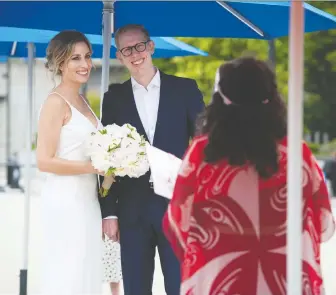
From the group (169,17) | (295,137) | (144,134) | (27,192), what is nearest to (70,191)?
(144,134)

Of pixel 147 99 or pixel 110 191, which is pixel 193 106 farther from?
pixel 110 191

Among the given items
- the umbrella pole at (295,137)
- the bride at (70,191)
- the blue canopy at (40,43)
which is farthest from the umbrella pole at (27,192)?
the umbrella pole at (295,137)

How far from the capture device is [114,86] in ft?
17.0

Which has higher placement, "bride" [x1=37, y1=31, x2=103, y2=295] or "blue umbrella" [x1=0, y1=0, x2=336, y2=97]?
"blue umbrella" [x1=0, y1=0, x2=336, y2=97]

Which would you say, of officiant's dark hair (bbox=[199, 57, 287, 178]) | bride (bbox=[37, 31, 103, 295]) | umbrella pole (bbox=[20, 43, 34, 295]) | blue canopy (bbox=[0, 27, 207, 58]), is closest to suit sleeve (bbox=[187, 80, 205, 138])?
bride (bbox=[37, 31, 103, 295])

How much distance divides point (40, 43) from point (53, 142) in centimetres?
483

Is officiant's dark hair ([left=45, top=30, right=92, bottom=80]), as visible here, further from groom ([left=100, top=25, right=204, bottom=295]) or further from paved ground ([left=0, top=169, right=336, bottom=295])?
paved ground ([left=0, top=169, right=336, bottom=295])

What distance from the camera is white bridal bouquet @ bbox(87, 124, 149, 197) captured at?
4855 mm

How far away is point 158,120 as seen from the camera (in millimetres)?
5094

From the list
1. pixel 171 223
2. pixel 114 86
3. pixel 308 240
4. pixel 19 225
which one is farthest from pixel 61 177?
pixel 19 225

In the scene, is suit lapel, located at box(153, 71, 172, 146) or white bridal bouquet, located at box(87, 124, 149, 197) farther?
suit lapel, located at box(153, 71, 172, 146)

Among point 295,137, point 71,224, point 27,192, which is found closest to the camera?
point 295,137

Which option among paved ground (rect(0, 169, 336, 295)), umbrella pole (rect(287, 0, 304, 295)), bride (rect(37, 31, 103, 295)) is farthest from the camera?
paved ground (rect(0, 169, 336, 295))

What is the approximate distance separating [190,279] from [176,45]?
5786mm
